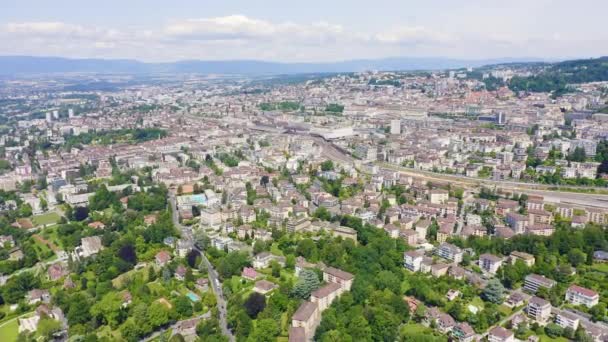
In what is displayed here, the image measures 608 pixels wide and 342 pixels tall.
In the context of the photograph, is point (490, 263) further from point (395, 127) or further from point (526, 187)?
point (395, 127)

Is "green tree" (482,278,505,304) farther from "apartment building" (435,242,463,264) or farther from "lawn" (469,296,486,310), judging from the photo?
"apartment building" (435,242,463,264)

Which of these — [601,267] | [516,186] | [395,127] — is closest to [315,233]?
[601,267]

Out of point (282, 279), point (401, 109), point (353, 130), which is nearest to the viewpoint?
point (282, 279)

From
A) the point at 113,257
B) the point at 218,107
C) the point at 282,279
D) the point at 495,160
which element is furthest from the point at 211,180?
the point at 218,107

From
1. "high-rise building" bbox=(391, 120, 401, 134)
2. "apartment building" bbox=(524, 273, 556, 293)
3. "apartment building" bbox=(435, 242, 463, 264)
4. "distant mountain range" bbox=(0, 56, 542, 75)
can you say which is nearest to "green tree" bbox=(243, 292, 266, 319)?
"apartment building" bbox=(435, 242, 463, 264)

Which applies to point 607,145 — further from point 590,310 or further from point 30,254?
point 30,254

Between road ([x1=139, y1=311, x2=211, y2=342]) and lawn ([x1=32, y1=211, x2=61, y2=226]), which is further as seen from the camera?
lawn ([x1=32, y1=211, x2=61, y2=226])
